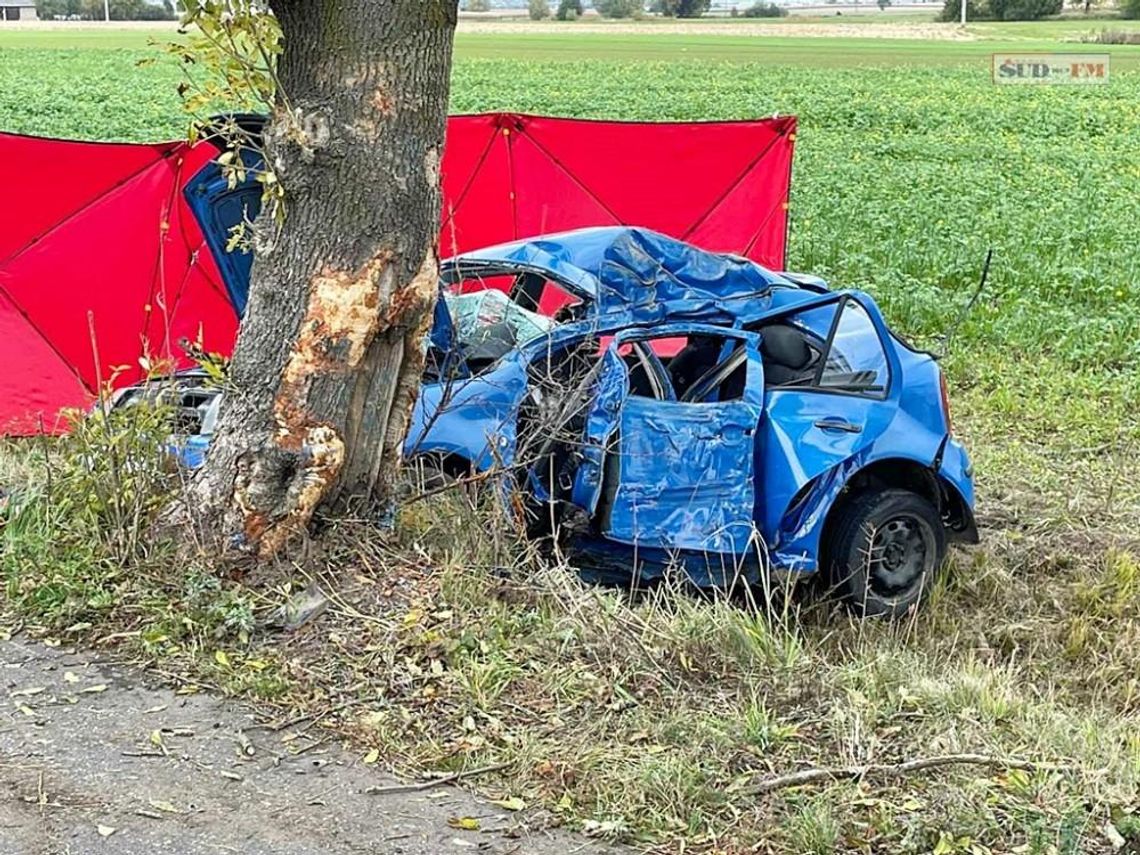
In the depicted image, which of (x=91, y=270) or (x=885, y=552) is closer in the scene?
(x=885, y=552)

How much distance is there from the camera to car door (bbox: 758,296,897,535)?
6.23 m

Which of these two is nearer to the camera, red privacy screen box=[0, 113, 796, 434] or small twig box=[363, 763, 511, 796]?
small twig box=[363, 763, 511, 796]

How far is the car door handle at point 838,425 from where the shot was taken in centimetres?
629

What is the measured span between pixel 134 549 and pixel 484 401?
5.88 feet

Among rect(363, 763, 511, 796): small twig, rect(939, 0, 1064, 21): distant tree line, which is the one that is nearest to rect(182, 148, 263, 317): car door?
rect(363, 763, 511, 796): small twig

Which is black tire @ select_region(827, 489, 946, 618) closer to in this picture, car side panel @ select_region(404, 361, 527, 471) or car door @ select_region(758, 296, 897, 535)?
car door @ select_region(758, 296, 897, 535)

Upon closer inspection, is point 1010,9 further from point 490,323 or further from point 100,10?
point 490,323

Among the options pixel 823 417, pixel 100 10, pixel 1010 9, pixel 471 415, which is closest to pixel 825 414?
pixel 823 417

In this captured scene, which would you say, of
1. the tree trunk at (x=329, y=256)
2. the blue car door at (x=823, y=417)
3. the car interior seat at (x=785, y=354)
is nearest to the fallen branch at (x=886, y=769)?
the tree trunk at (x=329, y=256)

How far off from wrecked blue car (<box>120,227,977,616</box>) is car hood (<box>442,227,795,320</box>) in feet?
0.04

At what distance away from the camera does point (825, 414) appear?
6328mm

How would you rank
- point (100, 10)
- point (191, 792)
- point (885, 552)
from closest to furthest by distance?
1. point (191, 792)
2. point (885, 552)
3. point (100, 10)

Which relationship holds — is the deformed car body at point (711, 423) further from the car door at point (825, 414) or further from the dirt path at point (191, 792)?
the dirt path at point (191, 792)

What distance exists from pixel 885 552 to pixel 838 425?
69cm
